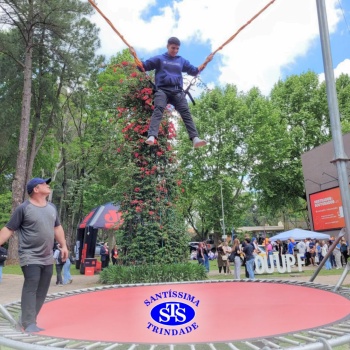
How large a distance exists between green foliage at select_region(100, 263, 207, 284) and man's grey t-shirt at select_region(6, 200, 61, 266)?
590 cm

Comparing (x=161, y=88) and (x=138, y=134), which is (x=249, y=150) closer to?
(x=138, y=134)

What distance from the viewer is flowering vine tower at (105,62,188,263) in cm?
936

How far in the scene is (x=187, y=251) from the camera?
9.77 meters

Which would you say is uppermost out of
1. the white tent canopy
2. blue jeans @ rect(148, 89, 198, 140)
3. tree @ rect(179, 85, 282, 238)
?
tree @ rect(179, 85, 282, 238)

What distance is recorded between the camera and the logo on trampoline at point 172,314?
3.13m

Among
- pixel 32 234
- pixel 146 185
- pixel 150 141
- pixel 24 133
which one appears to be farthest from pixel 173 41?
pixel 24 133

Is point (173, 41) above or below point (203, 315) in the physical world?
above

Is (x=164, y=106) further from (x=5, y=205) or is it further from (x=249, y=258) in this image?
(x=5, y=205)

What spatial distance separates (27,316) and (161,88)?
3206 millimetres

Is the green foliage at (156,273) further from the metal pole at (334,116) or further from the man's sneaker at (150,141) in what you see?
the metal pole at (334,116)

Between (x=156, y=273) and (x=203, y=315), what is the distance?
17.5ft

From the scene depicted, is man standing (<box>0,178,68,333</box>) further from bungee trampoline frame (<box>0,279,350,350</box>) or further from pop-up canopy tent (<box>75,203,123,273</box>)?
pop-up canopy tent (<box>75,203,123,273</box>)

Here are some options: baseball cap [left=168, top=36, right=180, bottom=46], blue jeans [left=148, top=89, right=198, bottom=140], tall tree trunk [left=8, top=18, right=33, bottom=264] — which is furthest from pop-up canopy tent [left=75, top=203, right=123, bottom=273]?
baseball cap [left=168, top=36, right=180, bottom=46]

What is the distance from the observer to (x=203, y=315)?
3.59m
